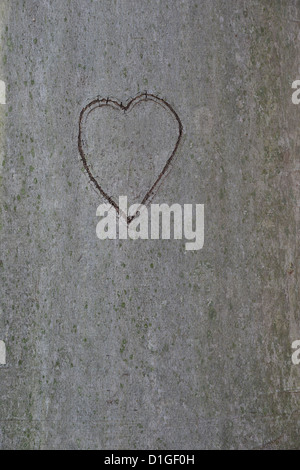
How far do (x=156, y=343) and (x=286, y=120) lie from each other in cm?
55

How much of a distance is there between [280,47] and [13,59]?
569 mm

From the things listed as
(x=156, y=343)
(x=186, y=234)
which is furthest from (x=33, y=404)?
(x=186, y=234)

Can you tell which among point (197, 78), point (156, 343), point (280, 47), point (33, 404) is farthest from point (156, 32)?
point (33, 404)

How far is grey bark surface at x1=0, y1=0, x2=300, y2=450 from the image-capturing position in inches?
43.2

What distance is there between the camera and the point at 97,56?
110 centimetres

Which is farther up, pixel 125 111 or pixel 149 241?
pixel 125 111

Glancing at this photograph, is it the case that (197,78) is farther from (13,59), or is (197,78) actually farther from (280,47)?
(13,59)

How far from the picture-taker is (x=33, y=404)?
45.1 inches

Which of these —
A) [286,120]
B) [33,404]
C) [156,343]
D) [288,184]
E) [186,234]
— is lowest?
[33,404]

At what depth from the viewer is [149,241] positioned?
1.09m

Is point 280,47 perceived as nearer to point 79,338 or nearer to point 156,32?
point 156,32

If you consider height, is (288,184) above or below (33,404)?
above

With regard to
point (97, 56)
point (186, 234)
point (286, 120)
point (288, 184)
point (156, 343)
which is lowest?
point (156, 343)

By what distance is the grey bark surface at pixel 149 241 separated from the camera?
1.10 meters
